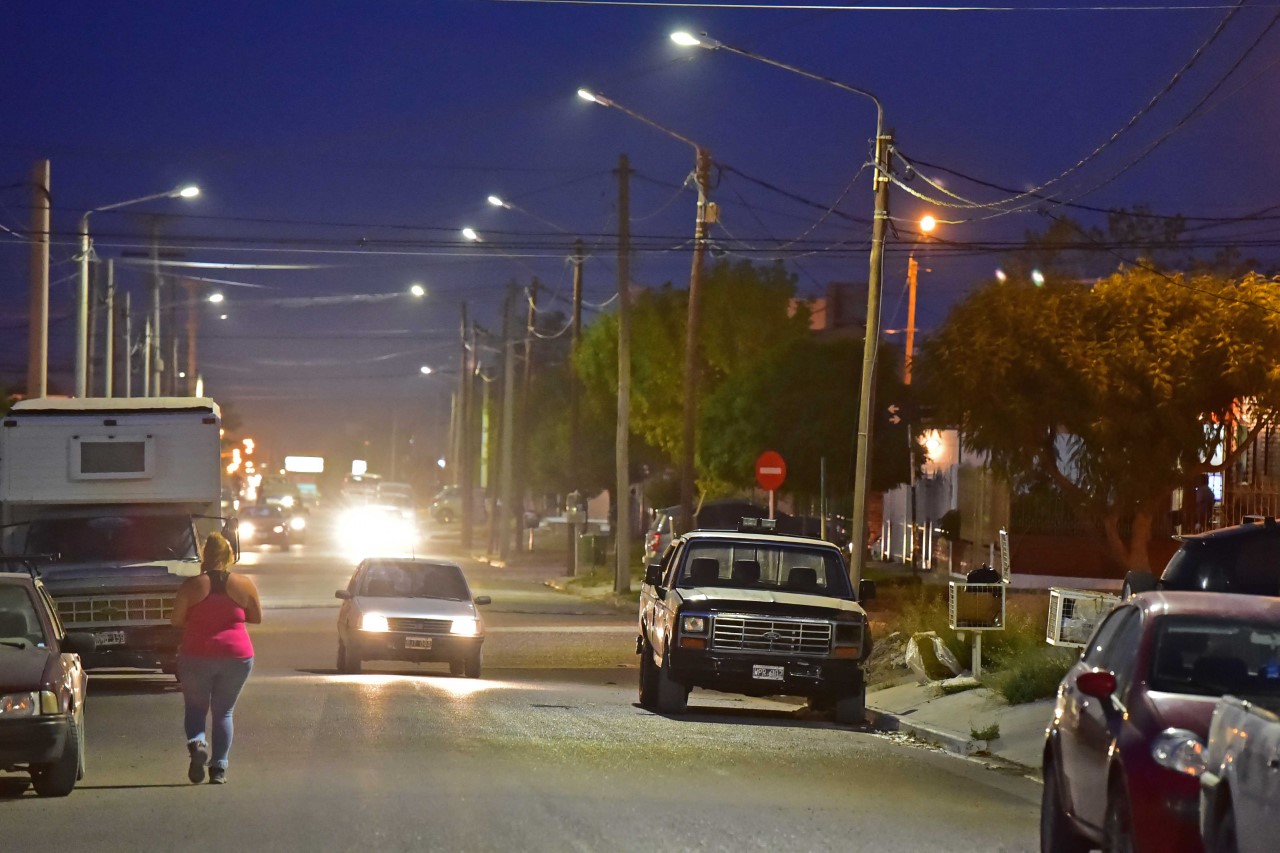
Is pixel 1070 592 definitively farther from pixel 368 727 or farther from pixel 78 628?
pixel 78 628

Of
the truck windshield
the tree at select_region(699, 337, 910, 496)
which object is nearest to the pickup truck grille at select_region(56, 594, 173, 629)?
the truck windshield

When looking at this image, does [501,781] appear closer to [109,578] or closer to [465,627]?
[109,578]

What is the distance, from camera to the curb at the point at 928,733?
17453mm

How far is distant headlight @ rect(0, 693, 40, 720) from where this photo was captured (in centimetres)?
1210

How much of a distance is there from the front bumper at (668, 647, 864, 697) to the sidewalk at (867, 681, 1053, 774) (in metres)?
0.93

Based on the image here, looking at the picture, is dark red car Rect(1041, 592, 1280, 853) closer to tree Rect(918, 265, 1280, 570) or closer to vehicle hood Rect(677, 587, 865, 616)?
vehicle hood Rect(677, 587, 865, 616)

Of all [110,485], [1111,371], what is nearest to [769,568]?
[110,485]

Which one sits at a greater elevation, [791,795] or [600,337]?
[600,337]

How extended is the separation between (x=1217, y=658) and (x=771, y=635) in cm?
1023

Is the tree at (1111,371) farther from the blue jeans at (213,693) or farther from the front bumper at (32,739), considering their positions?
the front bumper at (32,739)

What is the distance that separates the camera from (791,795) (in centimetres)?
1301

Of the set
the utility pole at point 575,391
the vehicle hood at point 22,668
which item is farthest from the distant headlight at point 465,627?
the utility pole at point 575,391

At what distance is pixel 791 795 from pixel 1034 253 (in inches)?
1608

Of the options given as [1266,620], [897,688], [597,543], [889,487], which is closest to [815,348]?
[889,487]
